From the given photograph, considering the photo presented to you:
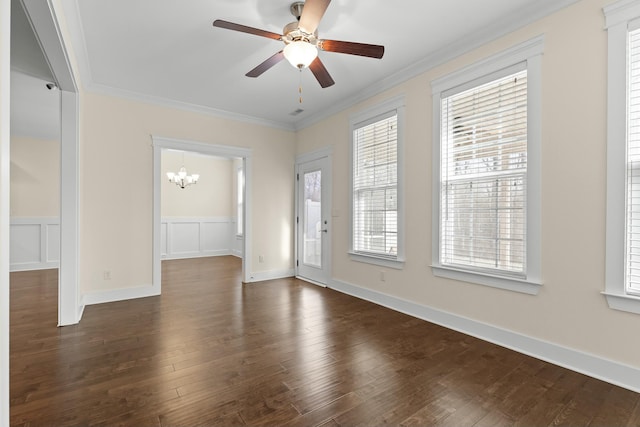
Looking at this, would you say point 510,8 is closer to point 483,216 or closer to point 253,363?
point 483,216

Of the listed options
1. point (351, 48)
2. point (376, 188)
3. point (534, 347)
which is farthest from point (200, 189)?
point (534, 347)

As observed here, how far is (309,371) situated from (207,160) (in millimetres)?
7423

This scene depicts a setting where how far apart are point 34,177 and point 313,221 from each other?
636cm

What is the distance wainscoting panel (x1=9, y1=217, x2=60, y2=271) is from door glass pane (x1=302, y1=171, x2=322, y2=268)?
5.52 meters

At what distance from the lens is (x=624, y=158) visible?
6.90 ft

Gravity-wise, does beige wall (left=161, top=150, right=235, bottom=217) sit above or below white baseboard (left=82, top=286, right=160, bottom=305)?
above

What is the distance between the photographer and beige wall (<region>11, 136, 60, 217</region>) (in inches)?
255

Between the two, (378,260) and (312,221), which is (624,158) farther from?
(312,221)

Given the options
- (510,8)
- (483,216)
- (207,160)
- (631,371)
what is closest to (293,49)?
(510,8)

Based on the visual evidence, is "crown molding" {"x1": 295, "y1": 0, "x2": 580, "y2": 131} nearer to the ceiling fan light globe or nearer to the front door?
the front door

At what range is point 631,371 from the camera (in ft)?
6.78

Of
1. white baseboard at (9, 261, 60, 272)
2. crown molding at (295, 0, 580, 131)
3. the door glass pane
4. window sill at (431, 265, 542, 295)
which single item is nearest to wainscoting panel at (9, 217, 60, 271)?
white baseboard at (9, 261, 60, 272)

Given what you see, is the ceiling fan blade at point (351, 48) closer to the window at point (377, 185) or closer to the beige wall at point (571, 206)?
the beige wall at point (571, 206)

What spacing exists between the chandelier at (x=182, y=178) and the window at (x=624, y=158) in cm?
760
